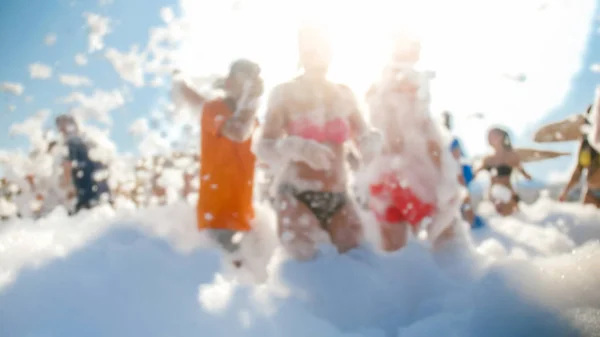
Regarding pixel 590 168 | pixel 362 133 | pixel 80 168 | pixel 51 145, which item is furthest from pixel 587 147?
Answer: pixel 51 145

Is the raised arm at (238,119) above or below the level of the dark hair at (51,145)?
above

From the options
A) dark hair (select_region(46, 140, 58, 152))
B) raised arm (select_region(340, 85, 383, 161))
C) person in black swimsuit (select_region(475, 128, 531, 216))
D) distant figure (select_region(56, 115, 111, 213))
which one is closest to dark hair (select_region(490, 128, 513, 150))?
person in black swimsuit (select_region(475, 128, 531, 216))

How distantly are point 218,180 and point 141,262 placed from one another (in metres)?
0.78

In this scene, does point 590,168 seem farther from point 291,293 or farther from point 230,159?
point 291,293

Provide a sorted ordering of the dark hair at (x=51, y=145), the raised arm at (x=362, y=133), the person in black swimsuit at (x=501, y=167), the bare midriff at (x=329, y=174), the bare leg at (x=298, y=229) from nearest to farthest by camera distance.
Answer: the bare leg at (x=298, y=229) < the bare midriff at (x=329, y=174) < the raised arm at (x=362, y=133) < the dark hair at (x=51, y=145) < the person in black swimsuit at (x=501, y=167)

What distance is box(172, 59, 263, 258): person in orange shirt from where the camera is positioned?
359 centimetres

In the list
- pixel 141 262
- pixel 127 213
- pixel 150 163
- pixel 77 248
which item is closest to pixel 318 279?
pixel 141 262

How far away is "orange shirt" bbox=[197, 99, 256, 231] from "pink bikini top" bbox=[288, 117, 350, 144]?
23.4 inches

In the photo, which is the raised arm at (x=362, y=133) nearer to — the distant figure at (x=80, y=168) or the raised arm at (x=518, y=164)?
the distant figure at (x=80, y=168)

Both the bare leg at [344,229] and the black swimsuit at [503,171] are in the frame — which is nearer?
the bare leg at [344,229]

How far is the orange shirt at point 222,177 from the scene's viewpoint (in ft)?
11.8

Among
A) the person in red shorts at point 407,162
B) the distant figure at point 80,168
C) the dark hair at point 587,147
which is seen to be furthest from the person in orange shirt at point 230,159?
the dark hair at point 587,147

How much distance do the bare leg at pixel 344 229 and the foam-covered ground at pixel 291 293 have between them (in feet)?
0.25

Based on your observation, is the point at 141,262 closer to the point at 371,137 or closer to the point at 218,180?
the point at 218,180
